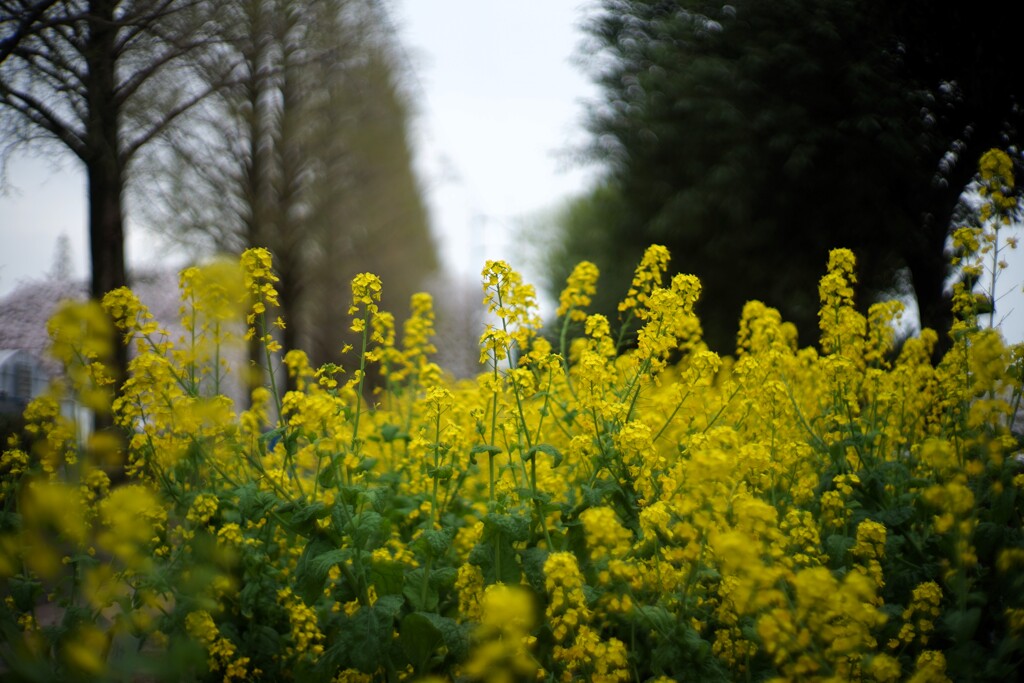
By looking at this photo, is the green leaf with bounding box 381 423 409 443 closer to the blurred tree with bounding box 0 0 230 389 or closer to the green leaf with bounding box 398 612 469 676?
the green leaf with bounding box 398 612 469 676

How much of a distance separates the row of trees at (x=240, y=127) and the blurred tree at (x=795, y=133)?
325 centimetres

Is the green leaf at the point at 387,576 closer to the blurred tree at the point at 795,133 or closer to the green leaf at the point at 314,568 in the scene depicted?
the green leaf at the point at 314,568

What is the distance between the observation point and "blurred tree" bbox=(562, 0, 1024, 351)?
6.02m

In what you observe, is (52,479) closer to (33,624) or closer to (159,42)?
(33,624)

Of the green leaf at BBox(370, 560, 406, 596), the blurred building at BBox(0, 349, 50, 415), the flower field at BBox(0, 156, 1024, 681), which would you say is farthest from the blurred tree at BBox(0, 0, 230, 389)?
the green leaf at BBox(370, 560, 406, 596)

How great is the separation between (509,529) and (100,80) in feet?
15.1

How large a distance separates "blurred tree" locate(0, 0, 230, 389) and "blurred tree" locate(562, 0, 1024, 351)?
388cm

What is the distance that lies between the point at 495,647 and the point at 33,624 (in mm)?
1826

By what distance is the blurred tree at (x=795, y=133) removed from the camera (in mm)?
6023

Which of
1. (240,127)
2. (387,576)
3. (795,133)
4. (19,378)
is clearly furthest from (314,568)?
(240,127)

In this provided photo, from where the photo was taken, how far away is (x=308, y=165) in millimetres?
12289

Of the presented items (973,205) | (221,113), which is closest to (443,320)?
(221,113)

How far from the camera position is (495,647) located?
2203mm

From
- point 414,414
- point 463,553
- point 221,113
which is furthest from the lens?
point 221,113
